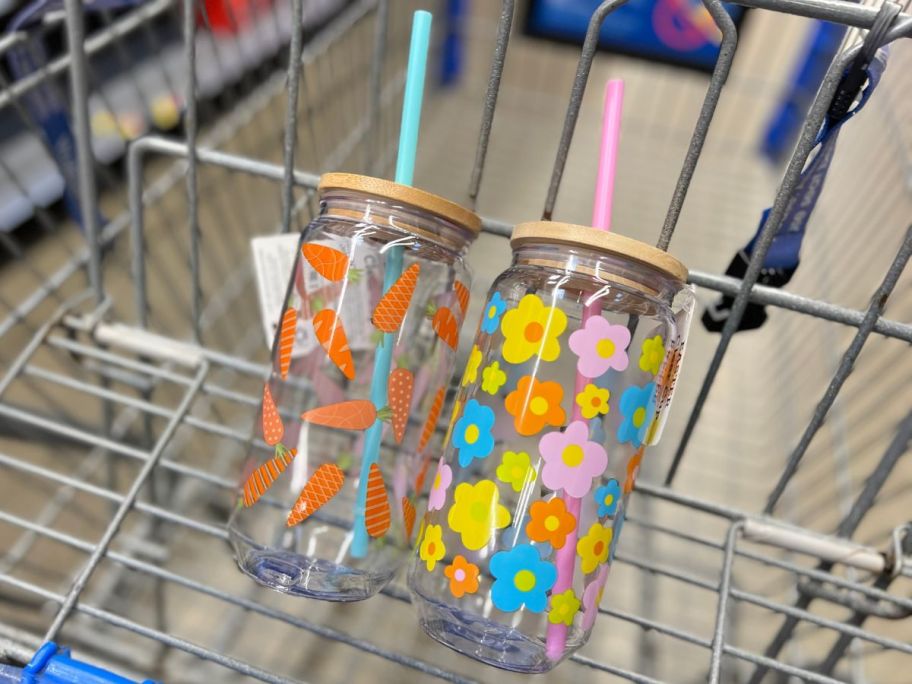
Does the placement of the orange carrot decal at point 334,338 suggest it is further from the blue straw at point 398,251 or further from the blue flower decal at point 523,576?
the blue flower decal at point 523,576

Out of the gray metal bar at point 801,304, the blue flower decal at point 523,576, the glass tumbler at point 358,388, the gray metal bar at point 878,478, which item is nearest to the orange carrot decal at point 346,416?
the glass tumbler at point 358,388

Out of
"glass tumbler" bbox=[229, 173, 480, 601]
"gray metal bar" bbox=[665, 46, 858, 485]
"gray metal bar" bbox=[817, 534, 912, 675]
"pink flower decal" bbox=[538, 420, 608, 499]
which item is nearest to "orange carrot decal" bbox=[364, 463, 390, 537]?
"glass tumbler" bbox=[229, 173, 480, 601]

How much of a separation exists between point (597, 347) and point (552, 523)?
0.30 ft

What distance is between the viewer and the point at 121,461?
91 cm

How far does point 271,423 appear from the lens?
41 cm

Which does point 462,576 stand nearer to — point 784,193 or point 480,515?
point 480,515

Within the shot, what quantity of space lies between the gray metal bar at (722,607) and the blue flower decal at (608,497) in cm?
11

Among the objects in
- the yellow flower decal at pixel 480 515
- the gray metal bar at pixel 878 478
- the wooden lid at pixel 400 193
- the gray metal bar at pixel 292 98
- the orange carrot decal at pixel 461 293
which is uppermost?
the gray metal bar at pixel 292 98

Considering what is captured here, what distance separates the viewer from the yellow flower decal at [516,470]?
36cm

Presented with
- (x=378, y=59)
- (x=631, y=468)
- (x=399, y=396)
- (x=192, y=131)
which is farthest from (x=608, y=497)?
(x=378, y=59)

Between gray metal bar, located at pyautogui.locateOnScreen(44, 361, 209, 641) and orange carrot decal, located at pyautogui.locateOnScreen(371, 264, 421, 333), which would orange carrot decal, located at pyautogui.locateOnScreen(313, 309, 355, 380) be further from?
gray metal bar, located at pyautogui.locateOnScreen(44, 361, 209, 641)

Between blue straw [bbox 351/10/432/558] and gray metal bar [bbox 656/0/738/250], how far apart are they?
0.50 ft

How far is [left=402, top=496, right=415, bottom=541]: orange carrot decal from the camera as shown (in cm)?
42

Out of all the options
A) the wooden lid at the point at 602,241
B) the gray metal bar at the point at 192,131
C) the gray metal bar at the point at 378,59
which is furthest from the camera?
the gray metal bar at the point at 378,59
